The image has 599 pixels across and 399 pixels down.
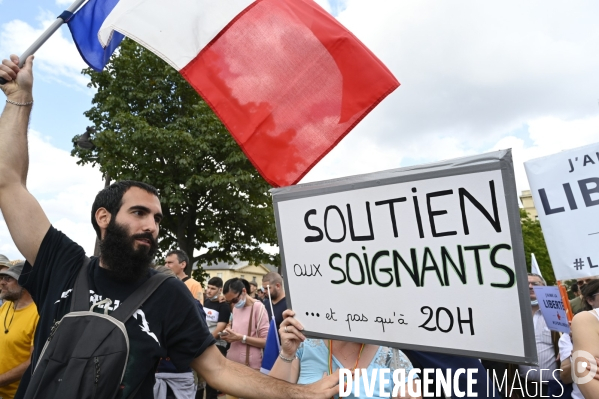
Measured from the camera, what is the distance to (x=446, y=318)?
6.73 ft

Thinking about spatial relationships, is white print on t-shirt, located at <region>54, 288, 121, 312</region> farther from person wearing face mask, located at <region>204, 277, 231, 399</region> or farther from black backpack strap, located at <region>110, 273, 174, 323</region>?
person wearing face mask, located at <region>204, 277, 231, 399</region>

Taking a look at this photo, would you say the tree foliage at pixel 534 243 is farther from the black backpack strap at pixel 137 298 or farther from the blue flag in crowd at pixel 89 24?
the black backpack strap at pixel 137 298

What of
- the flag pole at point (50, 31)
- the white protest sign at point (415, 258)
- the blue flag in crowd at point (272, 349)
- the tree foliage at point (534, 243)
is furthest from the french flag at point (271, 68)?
the tree foliage at point (534, 243)

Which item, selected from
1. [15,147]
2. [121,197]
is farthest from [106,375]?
[15,147]

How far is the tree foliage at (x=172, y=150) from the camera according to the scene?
64.6ft

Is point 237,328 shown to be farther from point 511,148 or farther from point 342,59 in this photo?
point 511,148

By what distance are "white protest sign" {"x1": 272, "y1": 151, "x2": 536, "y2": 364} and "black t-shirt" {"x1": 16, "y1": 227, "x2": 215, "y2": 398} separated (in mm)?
529

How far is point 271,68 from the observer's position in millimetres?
3252

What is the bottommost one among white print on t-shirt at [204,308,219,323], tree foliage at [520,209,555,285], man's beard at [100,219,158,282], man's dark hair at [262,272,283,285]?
man's beard at [100,219,158,282]

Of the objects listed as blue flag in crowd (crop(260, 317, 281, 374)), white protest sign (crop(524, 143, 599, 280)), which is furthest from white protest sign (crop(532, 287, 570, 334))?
blue flag in crowd (crop(260, 317, 281, 374))

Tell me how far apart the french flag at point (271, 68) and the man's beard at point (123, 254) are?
947 mm

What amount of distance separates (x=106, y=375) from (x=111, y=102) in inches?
786

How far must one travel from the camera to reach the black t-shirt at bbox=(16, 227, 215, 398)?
7.19 feet

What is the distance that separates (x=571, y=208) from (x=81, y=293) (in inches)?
133
